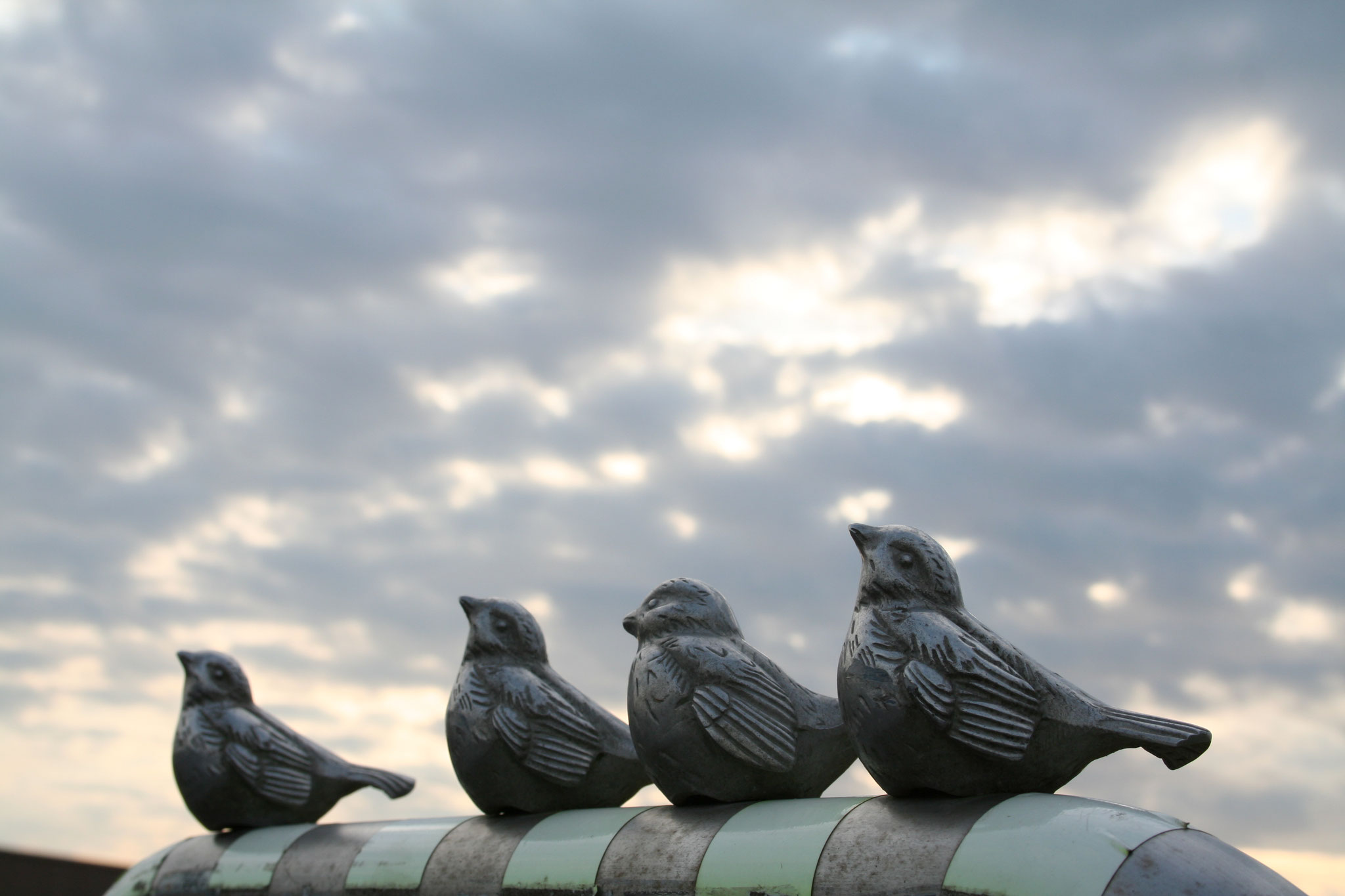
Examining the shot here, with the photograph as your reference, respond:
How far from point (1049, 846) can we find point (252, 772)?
19.1 ft

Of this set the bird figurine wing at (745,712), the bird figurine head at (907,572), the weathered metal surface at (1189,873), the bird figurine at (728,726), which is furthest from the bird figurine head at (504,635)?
the weathered metal surface at (1189,873)

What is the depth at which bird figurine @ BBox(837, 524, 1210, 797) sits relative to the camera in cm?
510

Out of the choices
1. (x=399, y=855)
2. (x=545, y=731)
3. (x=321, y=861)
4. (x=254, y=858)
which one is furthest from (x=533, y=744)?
(x=254, y=858)

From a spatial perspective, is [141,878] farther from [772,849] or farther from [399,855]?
[772,849]

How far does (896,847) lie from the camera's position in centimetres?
502

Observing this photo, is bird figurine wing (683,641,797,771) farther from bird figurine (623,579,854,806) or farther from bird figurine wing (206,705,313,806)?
bird figurine wing (206,705,313,806)

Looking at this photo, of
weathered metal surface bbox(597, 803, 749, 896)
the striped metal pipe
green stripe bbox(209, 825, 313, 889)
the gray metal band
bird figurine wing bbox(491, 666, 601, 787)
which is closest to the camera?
the striped metal pipe

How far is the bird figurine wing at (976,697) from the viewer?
510 cm

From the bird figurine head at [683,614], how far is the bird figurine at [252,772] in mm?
2898

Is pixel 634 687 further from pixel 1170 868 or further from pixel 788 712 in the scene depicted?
pixel 1170 868

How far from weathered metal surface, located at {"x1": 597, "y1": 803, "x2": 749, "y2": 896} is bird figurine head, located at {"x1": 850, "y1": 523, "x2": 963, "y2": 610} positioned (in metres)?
1.25

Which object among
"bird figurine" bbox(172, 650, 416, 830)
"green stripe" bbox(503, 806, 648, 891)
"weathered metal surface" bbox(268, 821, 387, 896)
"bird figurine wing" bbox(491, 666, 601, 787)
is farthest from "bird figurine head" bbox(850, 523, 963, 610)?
"bird figurine" bbox(172, 650, 416, 830)

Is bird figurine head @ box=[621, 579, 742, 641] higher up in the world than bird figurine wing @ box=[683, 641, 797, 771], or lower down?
higher up

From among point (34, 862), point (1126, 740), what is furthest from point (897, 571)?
point (34, 862)
